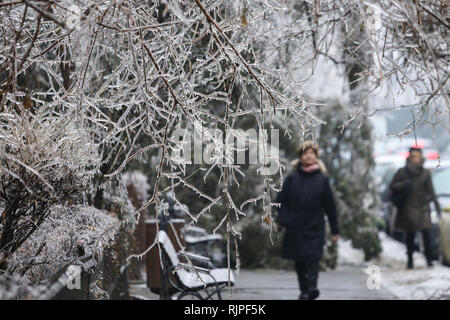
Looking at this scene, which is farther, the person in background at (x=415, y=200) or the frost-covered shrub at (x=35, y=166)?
the person in background at (x=415, y=200)

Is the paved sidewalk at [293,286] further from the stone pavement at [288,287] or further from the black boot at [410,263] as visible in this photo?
the black boot at [410,263]

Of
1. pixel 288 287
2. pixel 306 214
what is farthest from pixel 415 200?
pixel 306 214

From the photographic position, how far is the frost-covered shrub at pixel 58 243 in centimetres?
353

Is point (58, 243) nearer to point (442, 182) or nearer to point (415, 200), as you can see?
point (415, 200)

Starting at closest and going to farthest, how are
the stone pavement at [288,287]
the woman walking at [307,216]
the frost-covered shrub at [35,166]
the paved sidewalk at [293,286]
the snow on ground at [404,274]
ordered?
the frost-covered shrub at [35,166] → the woman walking at [307,216] → the snow on ground at [404,274] → the stone pavement at [288,287] → the paved sidewalk at [293,286]

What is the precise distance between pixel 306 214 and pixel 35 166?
4091 millimetres

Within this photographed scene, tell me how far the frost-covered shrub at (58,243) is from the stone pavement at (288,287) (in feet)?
8.73

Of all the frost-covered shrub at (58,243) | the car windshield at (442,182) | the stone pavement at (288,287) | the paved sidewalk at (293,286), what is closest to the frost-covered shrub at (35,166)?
the frost-covered shrub at (58,243)

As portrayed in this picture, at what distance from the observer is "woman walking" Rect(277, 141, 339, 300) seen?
6.64 m

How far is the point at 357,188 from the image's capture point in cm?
1158

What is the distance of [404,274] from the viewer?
9398 millimetres
